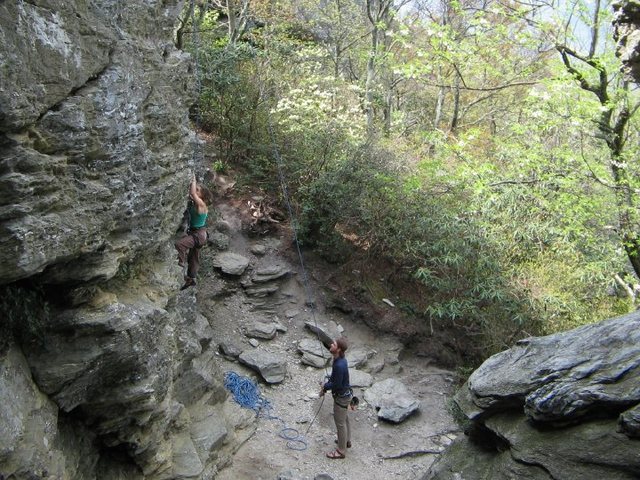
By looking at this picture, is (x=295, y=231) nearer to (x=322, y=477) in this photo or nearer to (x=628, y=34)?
(x=322, y=477)

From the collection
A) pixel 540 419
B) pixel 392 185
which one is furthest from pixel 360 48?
pixel 540 419

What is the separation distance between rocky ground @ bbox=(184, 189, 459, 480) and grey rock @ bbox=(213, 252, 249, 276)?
17 centimetres

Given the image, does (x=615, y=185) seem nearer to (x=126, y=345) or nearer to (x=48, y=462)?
(x=126, y=345)

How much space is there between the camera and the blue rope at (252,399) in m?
9.01

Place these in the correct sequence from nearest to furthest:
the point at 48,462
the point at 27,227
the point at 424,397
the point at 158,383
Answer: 1. the point at 27,227
2. the point at 48,462
3. the point at 158,383
4. the point at 424,397

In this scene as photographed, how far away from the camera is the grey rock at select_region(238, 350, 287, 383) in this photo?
9930 millimetres

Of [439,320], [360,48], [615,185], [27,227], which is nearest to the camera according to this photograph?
[27,227]

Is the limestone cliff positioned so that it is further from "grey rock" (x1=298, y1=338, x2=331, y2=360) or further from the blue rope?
"grey rock" (x1=298, y1=338, x2=331, y2=360)

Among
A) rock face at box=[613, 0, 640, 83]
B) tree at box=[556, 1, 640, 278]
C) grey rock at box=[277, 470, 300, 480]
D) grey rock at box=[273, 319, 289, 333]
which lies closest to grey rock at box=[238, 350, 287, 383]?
grey rock at box=[273, 319, 289, 333]

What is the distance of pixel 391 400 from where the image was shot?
1002 centimetres

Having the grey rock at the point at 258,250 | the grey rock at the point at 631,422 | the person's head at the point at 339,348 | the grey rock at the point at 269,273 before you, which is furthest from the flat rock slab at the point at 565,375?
the grey rock at the point at 258,250

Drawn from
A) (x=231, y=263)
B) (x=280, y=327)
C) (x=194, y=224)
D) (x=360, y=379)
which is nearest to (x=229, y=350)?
(x=280, y=327)

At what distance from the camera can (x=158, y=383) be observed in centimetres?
575

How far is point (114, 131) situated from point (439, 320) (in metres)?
9.09
